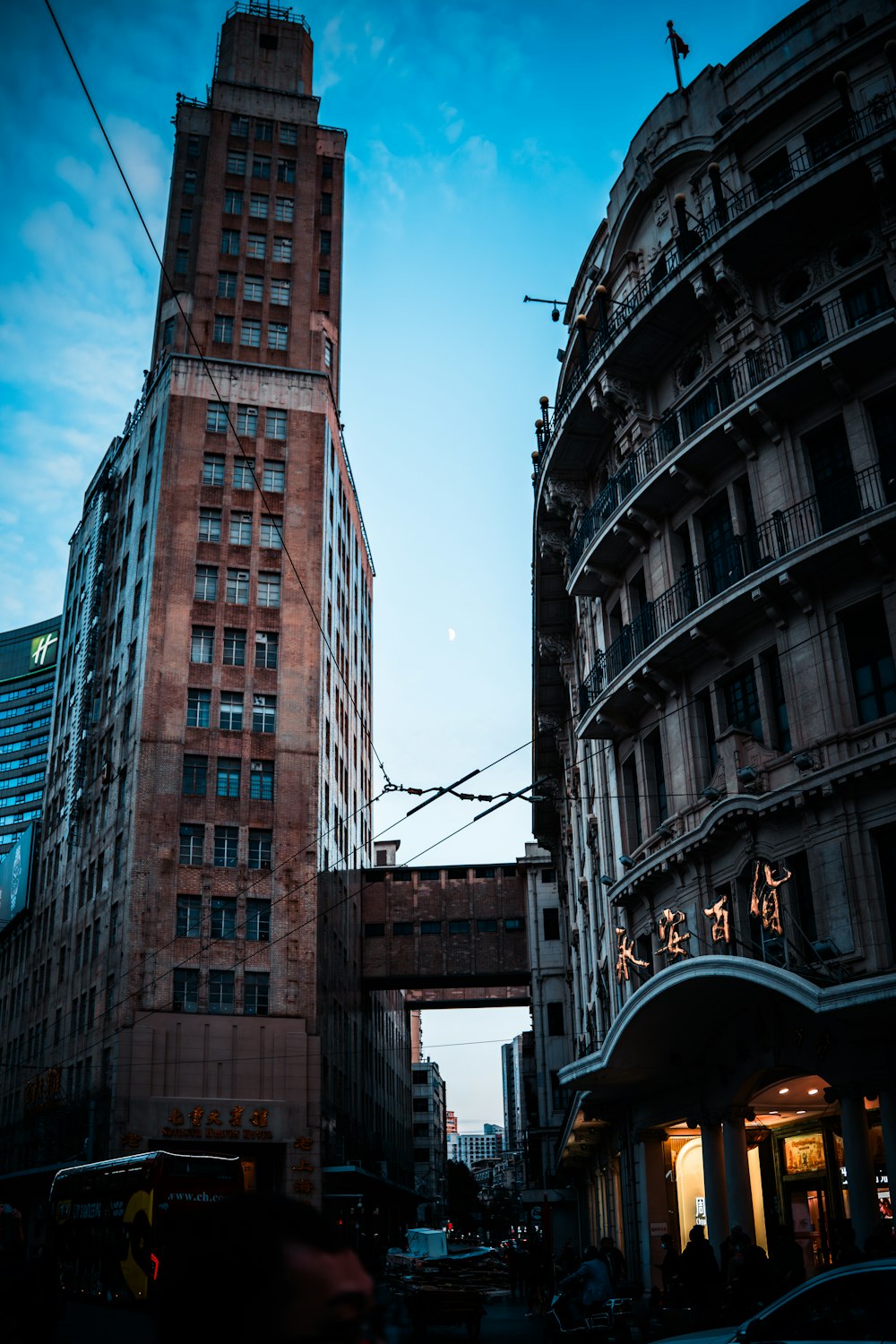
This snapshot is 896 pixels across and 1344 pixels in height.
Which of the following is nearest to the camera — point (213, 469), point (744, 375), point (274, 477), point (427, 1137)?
point (744, 375)

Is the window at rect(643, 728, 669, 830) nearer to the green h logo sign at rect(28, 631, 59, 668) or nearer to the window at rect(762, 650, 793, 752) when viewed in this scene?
the window at rect(762, 650, 793, 752)

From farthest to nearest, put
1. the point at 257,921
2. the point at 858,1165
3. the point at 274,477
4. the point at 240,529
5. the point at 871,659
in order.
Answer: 1. the point at 274,477
2. the point at 240,529
3. the point at 257,921
4. the point at 871,659
5. the point at 858,1165

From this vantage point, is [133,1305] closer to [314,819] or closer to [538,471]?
[538,471]

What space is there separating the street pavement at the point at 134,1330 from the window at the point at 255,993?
19.8 m

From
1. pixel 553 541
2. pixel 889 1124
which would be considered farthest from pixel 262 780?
pixel 889 1124

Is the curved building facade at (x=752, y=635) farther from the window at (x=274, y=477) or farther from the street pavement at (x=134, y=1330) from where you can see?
the window at (x=274, y=477)

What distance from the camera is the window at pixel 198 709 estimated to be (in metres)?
55.8

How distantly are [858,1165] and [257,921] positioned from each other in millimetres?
38055

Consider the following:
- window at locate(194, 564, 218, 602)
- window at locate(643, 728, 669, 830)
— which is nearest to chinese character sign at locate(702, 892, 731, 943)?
window at locate(643, 728, 669, 830)

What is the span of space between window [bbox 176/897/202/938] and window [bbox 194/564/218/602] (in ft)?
50.1

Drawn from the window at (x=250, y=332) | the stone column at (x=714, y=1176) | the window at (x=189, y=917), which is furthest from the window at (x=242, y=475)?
the stone column at (x=714, y=1176)

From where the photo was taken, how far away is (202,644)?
5756 centimetres

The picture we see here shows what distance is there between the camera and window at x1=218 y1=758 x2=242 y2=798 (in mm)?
54906

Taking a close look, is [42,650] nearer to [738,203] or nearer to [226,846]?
[226,846]
